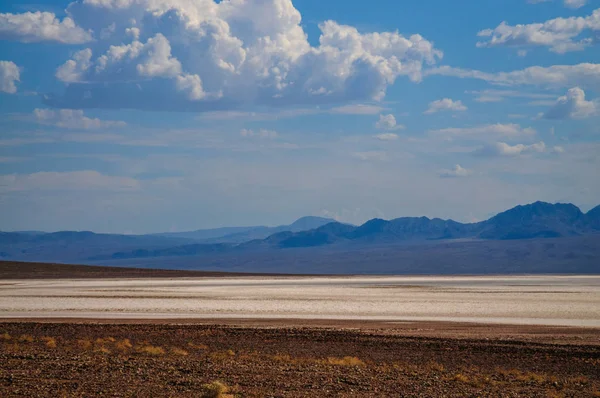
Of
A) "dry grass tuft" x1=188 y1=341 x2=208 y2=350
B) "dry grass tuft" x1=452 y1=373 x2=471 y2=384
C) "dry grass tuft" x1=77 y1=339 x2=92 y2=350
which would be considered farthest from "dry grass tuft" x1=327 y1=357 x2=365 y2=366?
"dry grass tuft" x1=77 y1=339 x2=92 y2=350

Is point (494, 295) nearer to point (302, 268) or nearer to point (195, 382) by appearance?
point (195, 382)

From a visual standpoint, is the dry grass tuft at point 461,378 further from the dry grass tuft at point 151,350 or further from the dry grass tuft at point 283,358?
the dry grass tuft at point 151,350

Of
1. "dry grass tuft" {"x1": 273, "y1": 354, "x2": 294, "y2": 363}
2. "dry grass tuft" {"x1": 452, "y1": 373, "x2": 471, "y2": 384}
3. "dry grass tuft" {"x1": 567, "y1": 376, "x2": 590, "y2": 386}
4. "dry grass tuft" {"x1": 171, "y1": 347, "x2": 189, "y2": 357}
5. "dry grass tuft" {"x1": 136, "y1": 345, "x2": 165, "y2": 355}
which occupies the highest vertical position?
"dry grass tuft" {"x1": 136, "y1": 345, "x2": 165, "y2": 355}

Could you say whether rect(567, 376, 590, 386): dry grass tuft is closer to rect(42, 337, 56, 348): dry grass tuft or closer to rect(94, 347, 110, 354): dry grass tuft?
rect(94, 347, 110, 354): dry grass tuft

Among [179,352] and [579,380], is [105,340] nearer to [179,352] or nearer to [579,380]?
[179,352]

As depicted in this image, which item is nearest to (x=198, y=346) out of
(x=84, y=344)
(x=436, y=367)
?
(x=84, y=344)

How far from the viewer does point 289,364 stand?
18.8 metres

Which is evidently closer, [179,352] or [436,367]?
[436,367]

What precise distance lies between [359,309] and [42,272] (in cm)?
6401

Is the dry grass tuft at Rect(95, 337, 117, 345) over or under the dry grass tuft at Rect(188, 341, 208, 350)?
over

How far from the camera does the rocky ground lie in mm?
15352

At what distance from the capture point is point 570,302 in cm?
4681

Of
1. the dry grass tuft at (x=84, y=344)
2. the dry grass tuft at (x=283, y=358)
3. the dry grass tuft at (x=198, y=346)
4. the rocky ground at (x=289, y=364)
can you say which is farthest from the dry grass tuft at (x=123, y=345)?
the dry grass tuft at (x=283, y=358)

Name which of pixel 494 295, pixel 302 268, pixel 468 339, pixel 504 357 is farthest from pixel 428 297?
pixel 302 268
